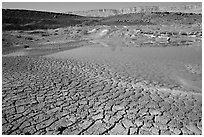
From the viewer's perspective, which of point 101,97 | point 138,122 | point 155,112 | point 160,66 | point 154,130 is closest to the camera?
point 154,130

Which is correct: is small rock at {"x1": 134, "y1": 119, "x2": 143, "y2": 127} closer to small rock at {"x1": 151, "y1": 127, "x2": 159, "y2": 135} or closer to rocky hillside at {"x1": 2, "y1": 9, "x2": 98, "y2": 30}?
small rock at {"x1": 151, "y1": 127, "x2": 159, "y2": 135}

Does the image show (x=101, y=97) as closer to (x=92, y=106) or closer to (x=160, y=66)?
(x=92, y=106)

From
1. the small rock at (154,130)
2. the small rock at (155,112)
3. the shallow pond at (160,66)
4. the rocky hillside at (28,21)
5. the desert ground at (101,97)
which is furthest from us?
the rocky hillside at (28,21)

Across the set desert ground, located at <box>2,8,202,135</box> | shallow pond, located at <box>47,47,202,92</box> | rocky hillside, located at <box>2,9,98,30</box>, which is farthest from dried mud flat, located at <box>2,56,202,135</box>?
rocky hillside, located at <box>2,9,98,30</box>

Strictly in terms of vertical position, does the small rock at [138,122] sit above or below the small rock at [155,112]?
below

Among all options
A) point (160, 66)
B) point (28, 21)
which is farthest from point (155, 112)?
point (28, 21)

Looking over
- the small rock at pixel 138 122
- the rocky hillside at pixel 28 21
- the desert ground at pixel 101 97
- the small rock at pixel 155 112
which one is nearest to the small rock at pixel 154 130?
the desert ground at pixel 101 97

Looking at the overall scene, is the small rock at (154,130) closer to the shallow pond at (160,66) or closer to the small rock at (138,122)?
the small rock at (138,122)

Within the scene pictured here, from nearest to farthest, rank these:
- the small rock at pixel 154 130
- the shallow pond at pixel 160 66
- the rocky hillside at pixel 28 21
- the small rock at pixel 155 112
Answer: the small rock at pixel 154 130 → the small rock at pixel 155 112 → the shallow pond at pixel 160 66 → the rocky hillside at pixel 28 21

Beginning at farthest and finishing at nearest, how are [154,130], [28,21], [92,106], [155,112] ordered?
[28,21]
[92,106]
[155,112]
[154,130]
